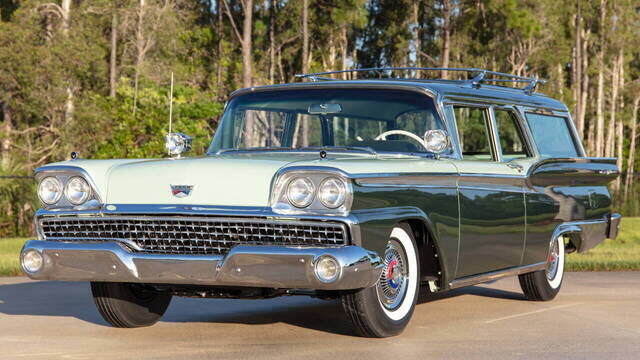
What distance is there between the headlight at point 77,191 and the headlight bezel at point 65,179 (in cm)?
1

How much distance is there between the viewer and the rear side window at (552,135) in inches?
388

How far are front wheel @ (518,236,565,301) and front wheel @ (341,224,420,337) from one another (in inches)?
97.7

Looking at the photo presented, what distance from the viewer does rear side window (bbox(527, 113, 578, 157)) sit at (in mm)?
9867

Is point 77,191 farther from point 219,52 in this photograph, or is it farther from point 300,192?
point 219,52

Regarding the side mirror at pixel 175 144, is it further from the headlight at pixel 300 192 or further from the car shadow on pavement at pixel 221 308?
the headlight at pixel 300 192

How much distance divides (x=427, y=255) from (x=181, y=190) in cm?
190

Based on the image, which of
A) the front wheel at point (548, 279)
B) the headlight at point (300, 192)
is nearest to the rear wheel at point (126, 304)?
the headlight at point (300, 192)

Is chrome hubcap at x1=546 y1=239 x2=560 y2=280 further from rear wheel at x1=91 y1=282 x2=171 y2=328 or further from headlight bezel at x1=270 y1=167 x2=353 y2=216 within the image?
headlight bezel at x1=270 y1=167 x2=353 y2=216

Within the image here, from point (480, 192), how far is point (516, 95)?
5.61 feet

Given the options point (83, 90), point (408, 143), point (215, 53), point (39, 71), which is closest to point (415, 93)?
point (408, 143)

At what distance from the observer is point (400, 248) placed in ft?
24.4

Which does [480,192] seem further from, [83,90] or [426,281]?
[83,90]

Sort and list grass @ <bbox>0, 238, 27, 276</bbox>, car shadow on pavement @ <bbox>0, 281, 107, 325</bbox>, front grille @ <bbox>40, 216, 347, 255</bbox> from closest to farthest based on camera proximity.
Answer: front grille @ <bbox>40, 216, 347, 255</bbox>, car shadow on pavement @ <bbox>0, 281, 107, 325</bbox>, grass @ <bbox>0, 238, 27, 276</bbox>

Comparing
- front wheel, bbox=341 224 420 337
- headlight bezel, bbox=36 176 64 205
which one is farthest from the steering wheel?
headlight bezel, bbox=36 176 64 205
